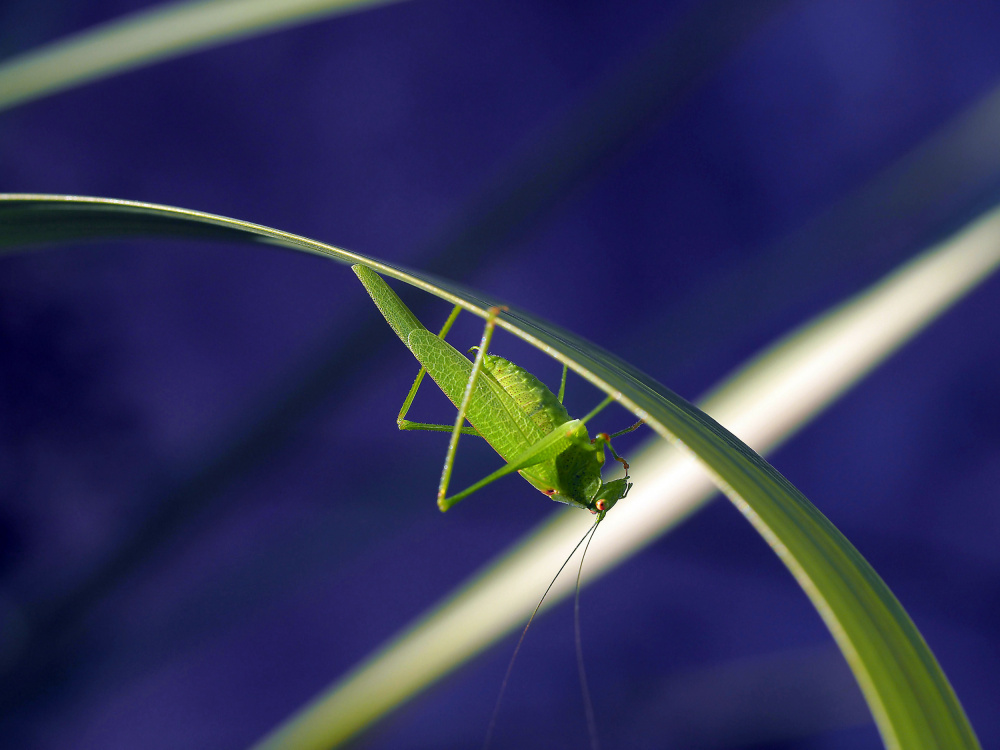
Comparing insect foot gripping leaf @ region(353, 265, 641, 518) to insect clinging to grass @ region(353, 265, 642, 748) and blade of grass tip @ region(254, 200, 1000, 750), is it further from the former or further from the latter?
blade of grass tip @ region(254, 200, 1000, 750)

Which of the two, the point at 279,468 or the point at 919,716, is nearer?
the point at 919,716

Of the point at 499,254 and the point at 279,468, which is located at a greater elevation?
the point at 499,254

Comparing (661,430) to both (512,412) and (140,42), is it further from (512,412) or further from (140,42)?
(140,42)

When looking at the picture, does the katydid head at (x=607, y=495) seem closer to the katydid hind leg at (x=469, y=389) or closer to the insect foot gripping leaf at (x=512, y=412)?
the insect foot gripping leaf at (x=512, y=412)

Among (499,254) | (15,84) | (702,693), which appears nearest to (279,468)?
(499,254)

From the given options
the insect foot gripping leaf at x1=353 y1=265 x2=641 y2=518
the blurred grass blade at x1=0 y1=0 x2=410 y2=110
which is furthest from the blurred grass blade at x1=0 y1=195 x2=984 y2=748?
the blurred grass blade at x1=0 y1=0 x2=410 y2=110

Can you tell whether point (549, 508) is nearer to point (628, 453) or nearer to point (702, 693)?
point (628, 453)

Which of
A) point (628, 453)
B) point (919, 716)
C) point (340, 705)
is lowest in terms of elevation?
point (919, 716)

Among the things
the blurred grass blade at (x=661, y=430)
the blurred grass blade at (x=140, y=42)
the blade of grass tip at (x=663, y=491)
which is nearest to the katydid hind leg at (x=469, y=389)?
the blurred grass blade at (x=661, y=430)
